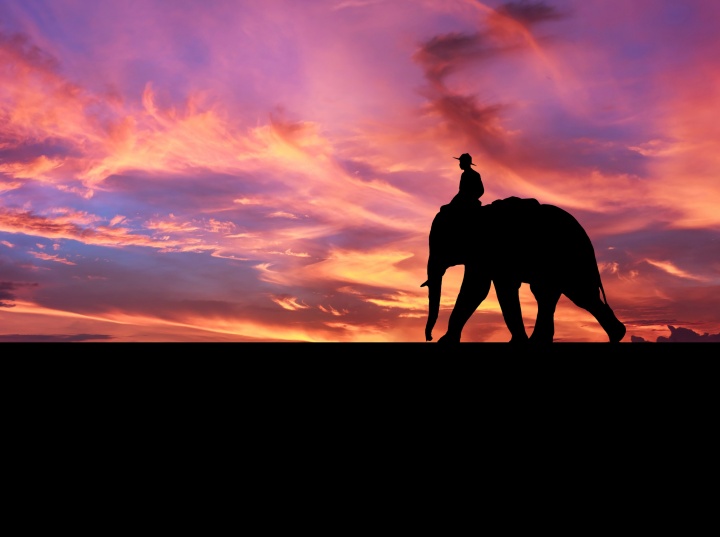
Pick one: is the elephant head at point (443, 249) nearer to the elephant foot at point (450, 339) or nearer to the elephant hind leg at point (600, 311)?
the elephant foot at point (450, 339)

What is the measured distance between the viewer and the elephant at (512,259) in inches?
521

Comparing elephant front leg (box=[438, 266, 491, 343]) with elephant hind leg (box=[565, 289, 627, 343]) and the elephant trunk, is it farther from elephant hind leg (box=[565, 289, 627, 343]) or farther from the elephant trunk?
elephant hind leg (box=[565, 289, 627, 343])

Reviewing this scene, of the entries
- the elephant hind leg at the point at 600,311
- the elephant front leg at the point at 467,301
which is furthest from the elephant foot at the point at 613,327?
the elephant front leg at the point at 467,301

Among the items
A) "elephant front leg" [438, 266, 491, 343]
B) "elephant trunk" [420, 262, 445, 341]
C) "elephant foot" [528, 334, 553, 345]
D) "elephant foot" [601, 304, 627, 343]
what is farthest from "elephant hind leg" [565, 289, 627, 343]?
"elephant trunk" [420, 262, 445, 341]

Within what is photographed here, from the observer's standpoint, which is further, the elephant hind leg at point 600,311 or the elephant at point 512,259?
the elephant hind leg at point 600,311

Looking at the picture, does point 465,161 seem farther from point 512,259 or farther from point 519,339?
point 519,339

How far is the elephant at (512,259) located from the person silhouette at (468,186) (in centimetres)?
14

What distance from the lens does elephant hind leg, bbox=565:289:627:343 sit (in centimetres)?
1377
